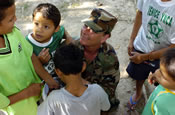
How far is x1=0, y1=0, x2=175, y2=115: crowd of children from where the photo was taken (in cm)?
164

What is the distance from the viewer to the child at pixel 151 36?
6.70 ft

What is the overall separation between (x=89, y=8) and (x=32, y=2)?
1.59m

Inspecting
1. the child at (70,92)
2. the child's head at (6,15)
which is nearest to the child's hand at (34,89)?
the child at (70,92)

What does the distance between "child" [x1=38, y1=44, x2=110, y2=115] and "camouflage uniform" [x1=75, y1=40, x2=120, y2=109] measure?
0.52 m

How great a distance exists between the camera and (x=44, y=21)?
204 cm

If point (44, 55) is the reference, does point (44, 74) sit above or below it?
below

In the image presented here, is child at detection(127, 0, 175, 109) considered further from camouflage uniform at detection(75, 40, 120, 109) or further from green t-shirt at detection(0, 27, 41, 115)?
green t-shirt at detection(0, 27, 41, 115)

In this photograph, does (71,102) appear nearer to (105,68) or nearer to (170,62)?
(105,68)

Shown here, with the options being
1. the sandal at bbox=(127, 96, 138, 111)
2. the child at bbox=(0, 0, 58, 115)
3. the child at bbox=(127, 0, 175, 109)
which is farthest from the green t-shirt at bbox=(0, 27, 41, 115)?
the sandal at bbox=(127, 96, 138, 111)

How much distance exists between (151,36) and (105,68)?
0.66 metres

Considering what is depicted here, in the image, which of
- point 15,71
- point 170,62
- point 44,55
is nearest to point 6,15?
point 15,71

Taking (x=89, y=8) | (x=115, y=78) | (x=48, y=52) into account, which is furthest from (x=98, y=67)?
(x=89, y=8)

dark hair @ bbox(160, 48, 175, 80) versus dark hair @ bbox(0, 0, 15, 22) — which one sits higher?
dark hair @ bbox(0, 0, 15, 22)

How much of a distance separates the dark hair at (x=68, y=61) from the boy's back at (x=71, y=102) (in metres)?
0.21
